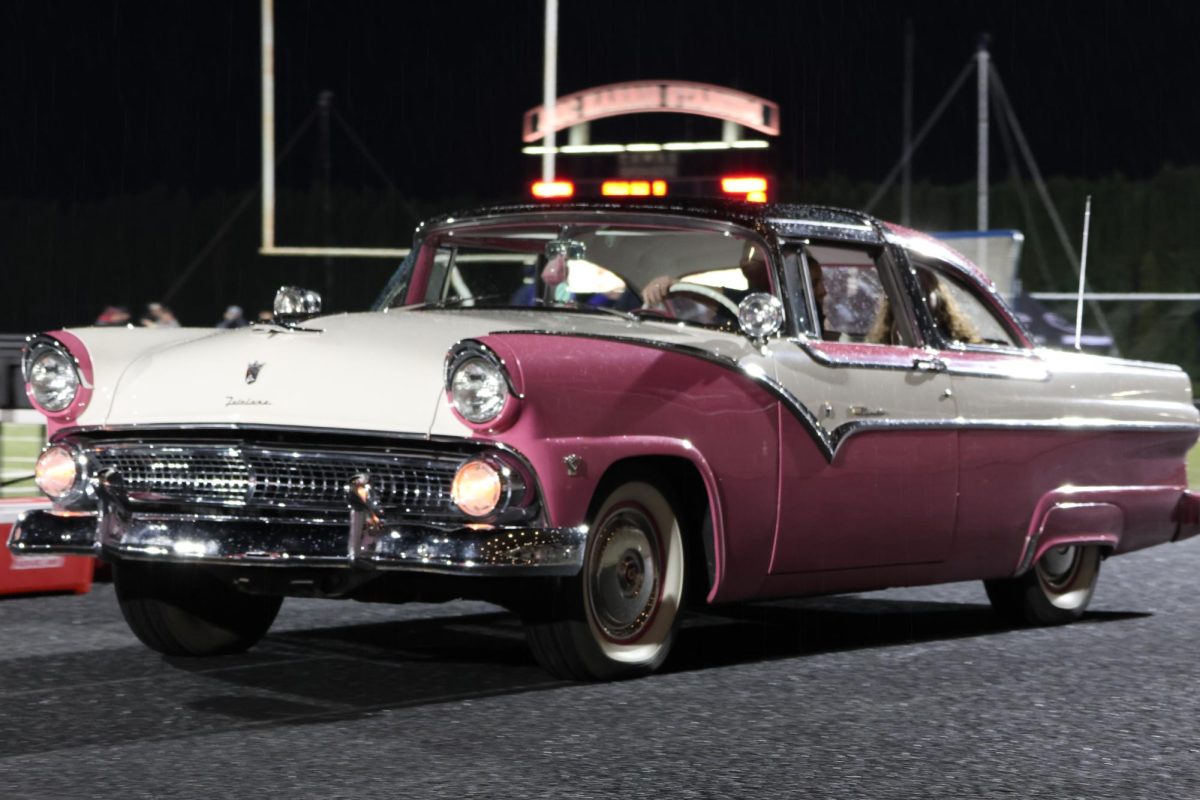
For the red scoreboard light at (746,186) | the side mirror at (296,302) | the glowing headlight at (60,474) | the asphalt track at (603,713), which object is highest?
the red scoreboard light at (746,186)

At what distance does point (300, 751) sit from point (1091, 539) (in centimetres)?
411

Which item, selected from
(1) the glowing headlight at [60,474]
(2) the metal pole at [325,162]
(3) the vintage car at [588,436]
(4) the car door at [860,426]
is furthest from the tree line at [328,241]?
(1) the glowing headlight at [60,474]

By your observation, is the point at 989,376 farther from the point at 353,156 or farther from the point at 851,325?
the point at 353,156

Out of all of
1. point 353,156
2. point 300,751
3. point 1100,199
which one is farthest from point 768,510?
point 353,156

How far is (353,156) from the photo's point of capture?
4894cm

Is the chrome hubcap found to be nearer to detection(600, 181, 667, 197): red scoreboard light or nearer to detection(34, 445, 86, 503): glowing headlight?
detection(34, 445, 86, 503): glowing headlight

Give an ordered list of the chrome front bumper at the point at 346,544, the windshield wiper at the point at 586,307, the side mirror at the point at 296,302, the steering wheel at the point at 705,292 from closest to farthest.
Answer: the chrome front bumper at the point at 346,544 < the windshield wiper at the point at 586,307 < the steering wheel at the point at 705,292 < the side mirror at the point at 296,302

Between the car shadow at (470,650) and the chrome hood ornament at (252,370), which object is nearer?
the car shadow at (470,650)

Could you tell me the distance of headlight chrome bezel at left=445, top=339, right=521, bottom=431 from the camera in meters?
6.46

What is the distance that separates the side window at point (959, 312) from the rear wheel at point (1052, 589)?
863 mm

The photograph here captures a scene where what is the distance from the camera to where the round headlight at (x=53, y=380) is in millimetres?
7188

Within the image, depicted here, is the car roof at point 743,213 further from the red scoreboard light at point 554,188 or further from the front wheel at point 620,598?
the red scoreboard light at point 554,188

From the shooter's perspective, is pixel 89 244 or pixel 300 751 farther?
pixel 89 244

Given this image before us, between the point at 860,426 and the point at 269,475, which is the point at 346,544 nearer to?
the point at 269,475
